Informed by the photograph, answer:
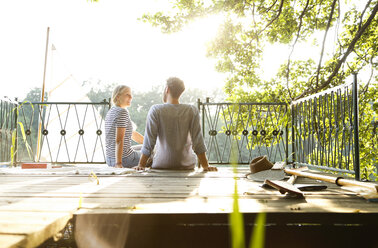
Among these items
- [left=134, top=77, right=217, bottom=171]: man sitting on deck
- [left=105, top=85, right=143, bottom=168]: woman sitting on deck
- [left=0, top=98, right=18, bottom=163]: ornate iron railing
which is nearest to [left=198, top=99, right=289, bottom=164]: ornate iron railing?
[left=134, top=77, right=217, bottom=171]: man sitting on deck

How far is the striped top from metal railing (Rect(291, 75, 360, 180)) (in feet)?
6.11

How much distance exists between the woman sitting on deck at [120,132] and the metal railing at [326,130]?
1.87m

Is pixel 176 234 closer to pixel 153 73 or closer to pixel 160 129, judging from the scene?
pixel 160 129

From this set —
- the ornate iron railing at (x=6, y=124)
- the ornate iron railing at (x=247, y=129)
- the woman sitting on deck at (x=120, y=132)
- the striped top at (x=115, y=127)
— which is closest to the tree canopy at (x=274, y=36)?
the ornate iron railing at (x=247, y=129)

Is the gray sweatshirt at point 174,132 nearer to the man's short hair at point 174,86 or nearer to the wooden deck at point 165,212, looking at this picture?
the man's short hair at point 174,86

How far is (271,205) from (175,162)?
1789mm

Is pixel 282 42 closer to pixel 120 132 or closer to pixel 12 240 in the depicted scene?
pixel 120 132

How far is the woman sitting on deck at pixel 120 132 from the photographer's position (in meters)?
3.16

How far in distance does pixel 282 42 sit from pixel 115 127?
234 inches

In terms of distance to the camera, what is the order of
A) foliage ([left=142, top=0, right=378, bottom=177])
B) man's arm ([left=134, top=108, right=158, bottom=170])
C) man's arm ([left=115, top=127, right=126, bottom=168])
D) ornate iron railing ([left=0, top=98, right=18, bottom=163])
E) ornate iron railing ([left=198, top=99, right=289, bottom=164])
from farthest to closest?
foliage ([left=142, top=0, right=378, bottom=177]), ornate iron railing ([left=0, top=98, right=18, bottom=163]), ornate iron railing ([left=198, top=99, right=289, bottom=164]), man's arm ([left=115, top=127, right=126, bottom=168]), man's arm ([left=134, top=108, right=158, bottom=170])

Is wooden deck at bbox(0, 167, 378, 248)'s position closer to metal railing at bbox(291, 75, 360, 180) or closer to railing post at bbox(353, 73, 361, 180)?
railing post at bbox(353, 73, 361, 180)

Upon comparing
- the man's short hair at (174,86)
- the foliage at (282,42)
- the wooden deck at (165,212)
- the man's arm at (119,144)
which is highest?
the foliage at (282,42)

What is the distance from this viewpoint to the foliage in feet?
22.4

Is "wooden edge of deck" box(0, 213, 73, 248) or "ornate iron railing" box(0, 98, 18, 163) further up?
"ornate iron railing" box(0, 98, 18, 163)
